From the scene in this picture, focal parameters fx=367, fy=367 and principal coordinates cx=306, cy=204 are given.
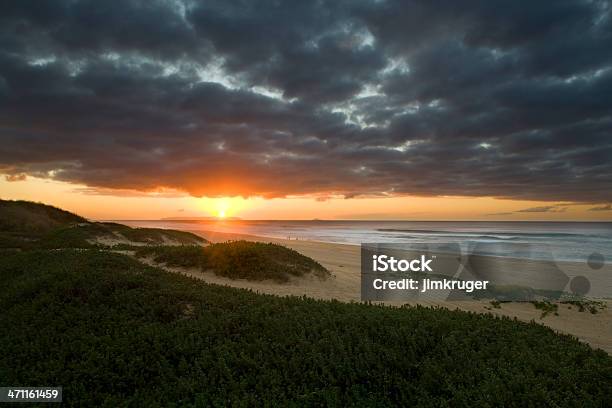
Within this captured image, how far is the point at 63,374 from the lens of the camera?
7.13 meters

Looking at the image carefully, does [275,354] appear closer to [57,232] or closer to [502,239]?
[57,232]

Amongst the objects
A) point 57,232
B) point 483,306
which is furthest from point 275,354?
point 57,232

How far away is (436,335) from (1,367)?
9.50 meters

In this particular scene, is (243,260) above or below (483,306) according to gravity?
above

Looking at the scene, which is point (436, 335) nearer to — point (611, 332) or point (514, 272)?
point (611, 332)

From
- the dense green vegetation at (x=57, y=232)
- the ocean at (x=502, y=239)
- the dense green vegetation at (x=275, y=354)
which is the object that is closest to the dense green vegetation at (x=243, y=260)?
the dense green vegetation at (x=275, y=354)

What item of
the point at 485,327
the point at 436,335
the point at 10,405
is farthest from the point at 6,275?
the point at 485,327

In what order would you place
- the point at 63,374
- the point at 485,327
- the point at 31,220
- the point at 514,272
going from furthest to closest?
1. the point at 31,220
2. the point at 514,272
3. the point at 485,327
4. the point at 63,374

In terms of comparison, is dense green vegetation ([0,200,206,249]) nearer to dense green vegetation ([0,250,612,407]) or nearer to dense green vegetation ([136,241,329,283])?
dense green vegetation ([136,241,329,283])

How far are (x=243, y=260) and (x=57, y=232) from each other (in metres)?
20.4

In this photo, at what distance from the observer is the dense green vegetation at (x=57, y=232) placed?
27.5 metres

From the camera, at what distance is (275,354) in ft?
25.8

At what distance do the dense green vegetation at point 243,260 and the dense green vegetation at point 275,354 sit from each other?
735 centimetres

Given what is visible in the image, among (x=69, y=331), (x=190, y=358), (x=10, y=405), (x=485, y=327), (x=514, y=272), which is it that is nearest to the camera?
(x=10, y=405)
